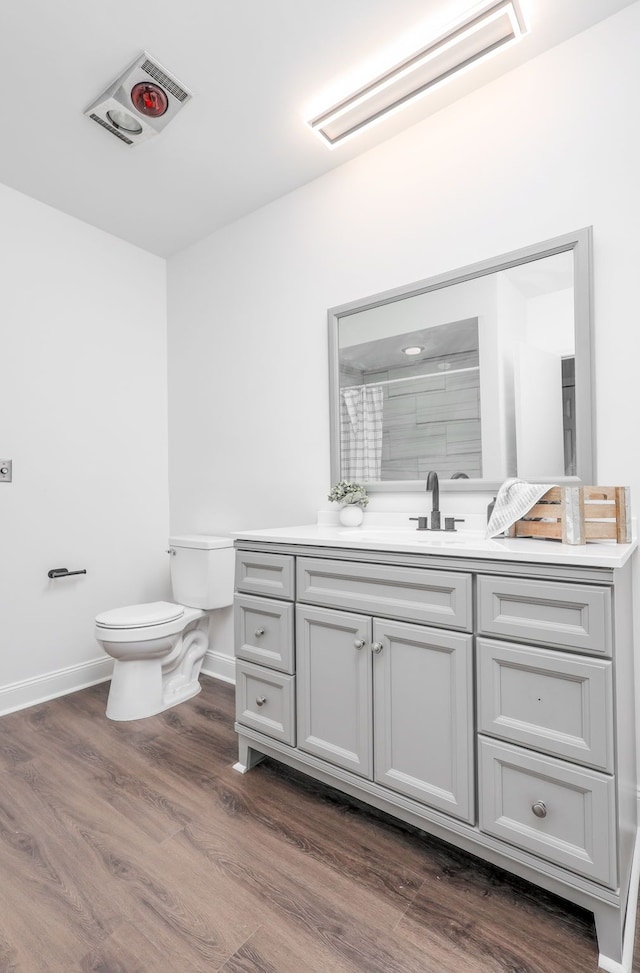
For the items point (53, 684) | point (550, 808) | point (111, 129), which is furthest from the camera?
point (53, 684)

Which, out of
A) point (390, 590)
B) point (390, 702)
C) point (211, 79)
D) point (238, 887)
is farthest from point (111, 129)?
point (238, 887)

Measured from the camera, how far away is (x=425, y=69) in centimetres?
164

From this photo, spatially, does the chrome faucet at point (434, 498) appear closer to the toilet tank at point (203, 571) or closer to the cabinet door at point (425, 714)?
the cabinet door at point (425, 714)

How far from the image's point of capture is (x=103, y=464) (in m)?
2.76

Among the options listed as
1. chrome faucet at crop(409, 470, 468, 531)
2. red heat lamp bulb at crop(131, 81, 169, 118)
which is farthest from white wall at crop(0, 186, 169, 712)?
chrome faucet at crop(409, 470, 468, 531)

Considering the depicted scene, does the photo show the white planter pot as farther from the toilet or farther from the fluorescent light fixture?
the fluorescent light fixture

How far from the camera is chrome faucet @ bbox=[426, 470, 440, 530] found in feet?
5.83

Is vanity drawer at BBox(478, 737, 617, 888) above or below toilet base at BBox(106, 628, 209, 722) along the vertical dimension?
above

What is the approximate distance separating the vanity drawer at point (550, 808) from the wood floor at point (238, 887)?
208 millimetres

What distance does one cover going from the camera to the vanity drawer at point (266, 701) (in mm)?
1620

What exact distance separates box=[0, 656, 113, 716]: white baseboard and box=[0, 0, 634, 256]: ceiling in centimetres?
Result: 242

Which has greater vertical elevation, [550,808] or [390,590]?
[390,590]

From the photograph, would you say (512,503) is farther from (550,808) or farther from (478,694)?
(550,808)

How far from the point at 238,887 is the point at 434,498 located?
130cm
